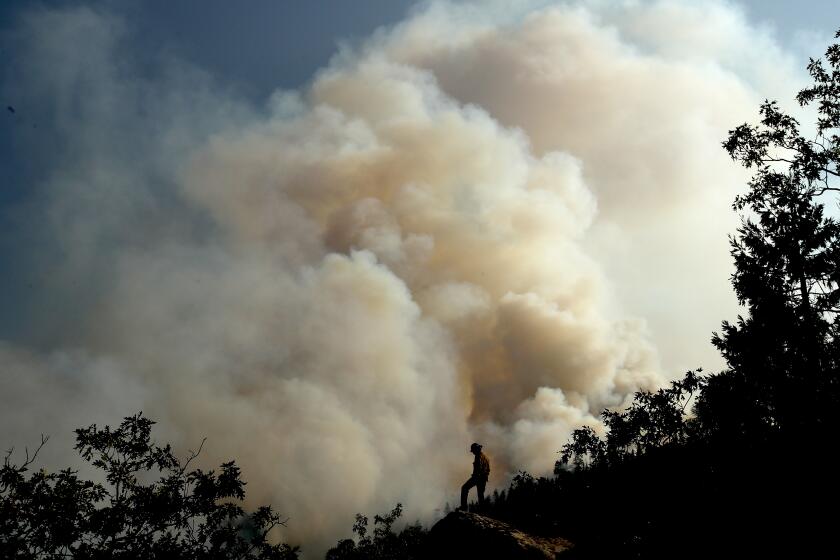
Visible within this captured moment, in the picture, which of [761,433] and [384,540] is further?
[384,540]

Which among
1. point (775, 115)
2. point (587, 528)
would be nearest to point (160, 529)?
point (587, 528)

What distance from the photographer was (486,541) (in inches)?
640

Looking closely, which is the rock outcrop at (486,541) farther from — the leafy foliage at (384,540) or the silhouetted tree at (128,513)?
the leafy foliage at (384,540)

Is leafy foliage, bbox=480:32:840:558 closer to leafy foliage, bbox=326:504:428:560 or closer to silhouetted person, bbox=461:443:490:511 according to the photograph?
silhouetted person, bbox=461:443:490:511

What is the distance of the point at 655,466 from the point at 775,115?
66.1 ft

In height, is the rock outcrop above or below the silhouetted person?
below

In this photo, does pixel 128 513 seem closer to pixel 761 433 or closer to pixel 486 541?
pixel 486 541

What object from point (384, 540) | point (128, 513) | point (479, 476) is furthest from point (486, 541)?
point (384, 540)

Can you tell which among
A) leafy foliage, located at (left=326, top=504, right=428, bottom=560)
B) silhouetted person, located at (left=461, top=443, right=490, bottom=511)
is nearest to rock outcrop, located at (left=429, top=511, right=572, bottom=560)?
silhouetted person, located at (left=461, top=443, right=490, bottom=511)

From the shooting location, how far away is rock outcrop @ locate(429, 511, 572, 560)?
15648 mm

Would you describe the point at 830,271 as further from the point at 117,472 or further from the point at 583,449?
the point at 583,449

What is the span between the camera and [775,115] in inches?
694

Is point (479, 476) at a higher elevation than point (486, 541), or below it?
higher

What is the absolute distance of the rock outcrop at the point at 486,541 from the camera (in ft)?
51.3
